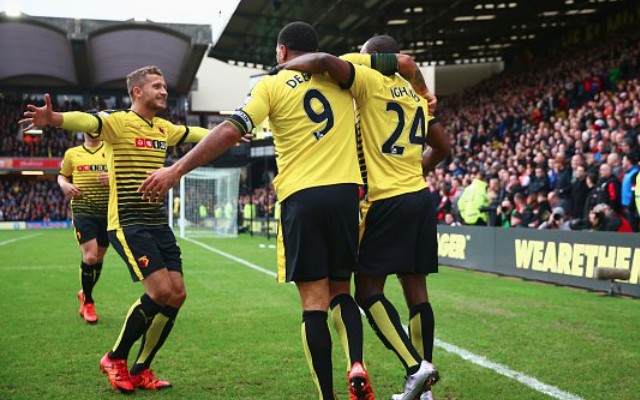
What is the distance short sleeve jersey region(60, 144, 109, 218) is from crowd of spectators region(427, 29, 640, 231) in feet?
23.7

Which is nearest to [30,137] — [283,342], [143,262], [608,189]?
[608,189]

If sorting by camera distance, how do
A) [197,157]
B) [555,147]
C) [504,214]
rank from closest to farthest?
[197,157] < [504,214] < [555,147]

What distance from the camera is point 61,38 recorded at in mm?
38875

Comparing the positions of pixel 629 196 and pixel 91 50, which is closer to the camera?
pixel 629 196

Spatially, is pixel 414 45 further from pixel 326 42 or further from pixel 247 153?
pixel 247 153

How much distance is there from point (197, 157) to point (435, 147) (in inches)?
68.2

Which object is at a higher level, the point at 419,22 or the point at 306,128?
the point at 419,22

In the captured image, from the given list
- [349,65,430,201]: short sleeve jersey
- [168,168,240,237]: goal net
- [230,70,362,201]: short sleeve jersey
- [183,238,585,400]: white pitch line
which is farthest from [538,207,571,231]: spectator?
[168,168,240,237]: goal net

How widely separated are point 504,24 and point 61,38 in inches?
951

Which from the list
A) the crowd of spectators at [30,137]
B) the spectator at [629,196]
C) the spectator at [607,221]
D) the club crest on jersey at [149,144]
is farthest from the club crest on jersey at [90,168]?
the crowd of spectators at [30,137]

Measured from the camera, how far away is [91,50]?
133 ft

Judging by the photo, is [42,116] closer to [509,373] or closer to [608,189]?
[509,373]

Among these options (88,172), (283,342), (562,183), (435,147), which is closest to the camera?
(435,147)

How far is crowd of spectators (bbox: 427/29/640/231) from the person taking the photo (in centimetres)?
1204
